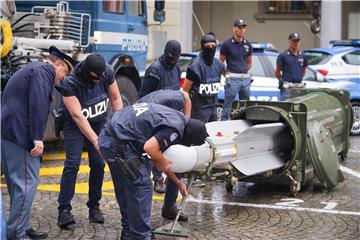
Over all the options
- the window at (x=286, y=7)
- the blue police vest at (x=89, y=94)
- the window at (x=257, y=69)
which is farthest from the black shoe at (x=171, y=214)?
the window at (x=286, y=7)

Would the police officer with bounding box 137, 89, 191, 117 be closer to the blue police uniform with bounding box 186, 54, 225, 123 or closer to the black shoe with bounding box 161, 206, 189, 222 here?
the black shoe with bounding box 161, 206, 189, 222

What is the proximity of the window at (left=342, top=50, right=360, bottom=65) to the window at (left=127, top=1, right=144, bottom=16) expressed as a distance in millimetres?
4906

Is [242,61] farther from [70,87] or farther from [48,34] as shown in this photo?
[70,87]

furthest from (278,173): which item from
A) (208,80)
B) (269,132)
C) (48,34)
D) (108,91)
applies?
(48,34)

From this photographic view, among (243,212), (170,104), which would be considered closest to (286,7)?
(243,212)

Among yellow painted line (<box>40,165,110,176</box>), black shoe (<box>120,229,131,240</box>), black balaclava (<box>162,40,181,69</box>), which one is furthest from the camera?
yellow painted line (<box>40,165,110,176</box>)

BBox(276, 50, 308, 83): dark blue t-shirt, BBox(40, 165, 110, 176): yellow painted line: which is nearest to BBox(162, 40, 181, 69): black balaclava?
BBox(40, 165, 110, 176): yellow painted line

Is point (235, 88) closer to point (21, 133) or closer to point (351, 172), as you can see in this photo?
point (351, 172)

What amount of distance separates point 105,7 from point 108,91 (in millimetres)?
4305

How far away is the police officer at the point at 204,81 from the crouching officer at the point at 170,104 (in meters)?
1.17

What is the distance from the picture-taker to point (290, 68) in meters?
11.1

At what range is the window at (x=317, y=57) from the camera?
14422 millimetres

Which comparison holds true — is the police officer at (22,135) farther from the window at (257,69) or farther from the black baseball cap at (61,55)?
the window at (257,69)

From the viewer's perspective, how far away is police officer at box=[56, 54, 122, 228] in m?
5.96
